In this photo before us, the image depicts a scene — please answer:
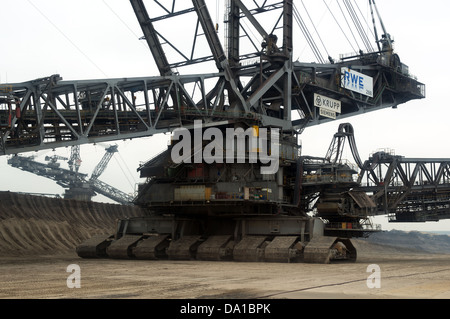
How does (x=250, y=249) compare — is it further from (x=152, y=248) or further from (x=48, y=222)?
(x=48, y=222)

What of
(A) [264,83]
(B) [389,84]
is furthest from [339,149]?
A: (B) [389,84]

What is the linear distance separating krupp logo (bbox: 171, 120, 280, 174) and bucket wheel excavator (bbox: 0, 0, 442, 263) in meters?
0.08

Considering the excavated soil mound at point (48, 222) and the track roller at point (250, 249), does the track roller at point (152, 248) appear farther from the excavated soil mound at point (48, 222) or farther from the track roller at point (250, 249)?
the excavated soil mound at point (48, 222)

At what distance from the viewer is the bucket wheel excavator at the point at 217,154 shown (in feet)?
119

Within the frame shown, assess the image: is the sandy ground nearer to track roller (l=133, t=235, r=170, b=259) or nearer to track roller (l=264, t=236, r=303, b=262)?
track roller (l=264, t=236, r=303, b=262)

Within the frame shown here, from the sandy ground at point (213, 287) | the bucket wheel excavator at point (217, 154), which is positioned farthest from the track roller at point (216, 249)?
the sandy ground at point (213, 287)

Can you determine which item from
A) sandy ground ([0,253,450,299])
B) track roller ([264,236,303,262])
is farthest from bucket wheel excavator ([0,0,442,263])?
sandy ground ([0,253,450,299])

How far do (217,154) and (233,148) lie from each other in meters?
1.17

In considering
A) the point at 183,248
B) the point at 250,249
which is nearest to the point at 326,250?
the point at 250,249

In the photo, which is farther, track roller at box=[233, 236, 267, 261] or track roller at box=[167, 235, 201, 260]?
track roller at box=[167, 235, 201, 260]

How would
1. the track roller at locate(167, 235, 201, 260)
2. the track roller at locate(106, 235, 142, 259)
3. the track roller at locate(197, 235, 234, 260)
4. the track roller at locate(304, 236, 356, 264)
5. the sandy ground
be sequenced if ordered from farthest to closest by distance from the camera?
the track roller at locate(106, 235, 142, 259), the track roller at locate(167, 235, 201, 260), the track roller at locate(197, 235, 234, 260), the track roller at locate(304, 236, 356, 264), the sandy ground

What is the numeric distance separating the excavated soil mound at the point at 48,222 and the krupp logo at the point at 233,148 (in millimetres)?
19256

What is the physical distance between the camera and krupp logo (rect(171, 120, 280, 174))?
38.0 metres

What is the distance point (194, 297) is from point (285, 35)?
118 feet
